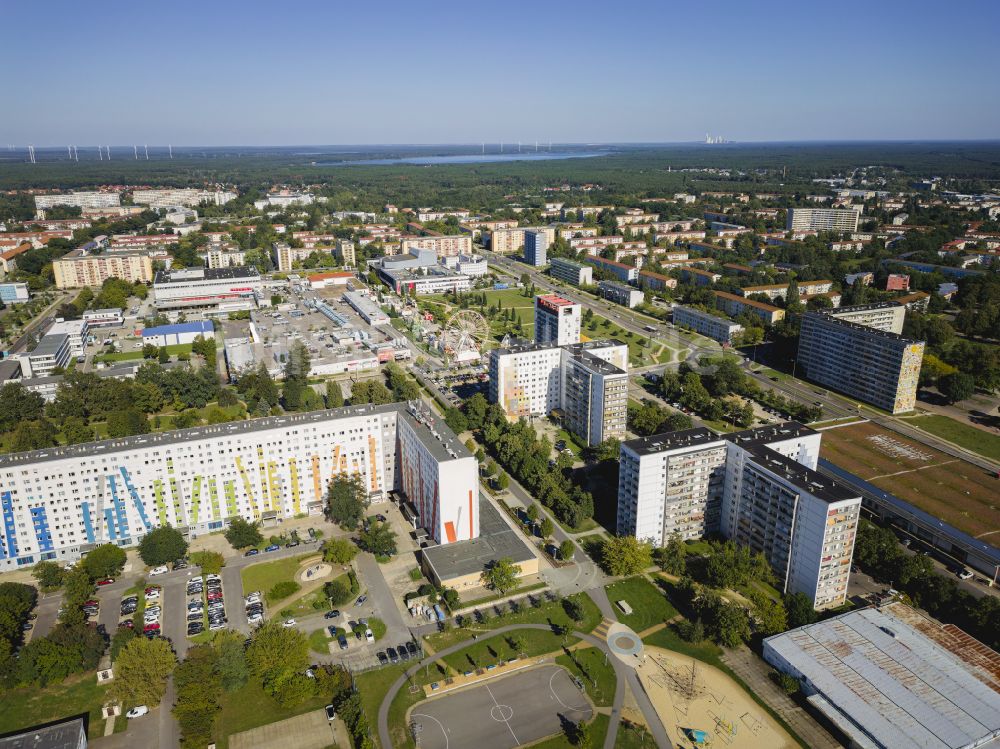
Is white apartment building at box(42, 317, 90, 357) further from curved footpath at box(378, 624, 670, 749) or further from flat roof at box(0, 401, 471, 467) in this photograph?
curved footpath at box(378, 624, 670, 749)

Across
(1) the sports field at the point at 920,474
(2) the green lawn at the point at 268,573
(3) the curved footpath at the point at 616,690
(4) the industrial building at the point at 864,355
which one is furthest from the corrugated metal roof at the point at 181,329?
(1) the sports field at the point at 920,474

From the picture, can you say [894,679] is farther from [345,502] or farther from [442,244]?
[442,244]

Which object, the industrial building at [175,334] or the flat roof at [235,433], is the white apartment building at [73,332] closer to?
the industrial building at [175,334]

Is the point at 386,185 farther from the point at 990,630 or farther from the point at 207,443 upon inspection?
the point at 990,630

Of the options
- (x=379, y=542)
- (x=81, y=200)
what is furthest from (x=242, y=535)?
(x=81, y=200)

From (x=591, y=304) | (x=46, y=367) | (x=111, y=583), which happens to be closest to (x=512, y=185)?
(x=591, y=304)

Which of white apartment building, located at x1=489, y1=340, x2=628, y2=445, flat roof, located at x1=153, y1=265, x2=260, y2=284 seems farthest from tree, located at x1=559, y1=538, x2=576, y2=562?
flat roof, located at x1=153, y1=265, x2=260, y2=284
